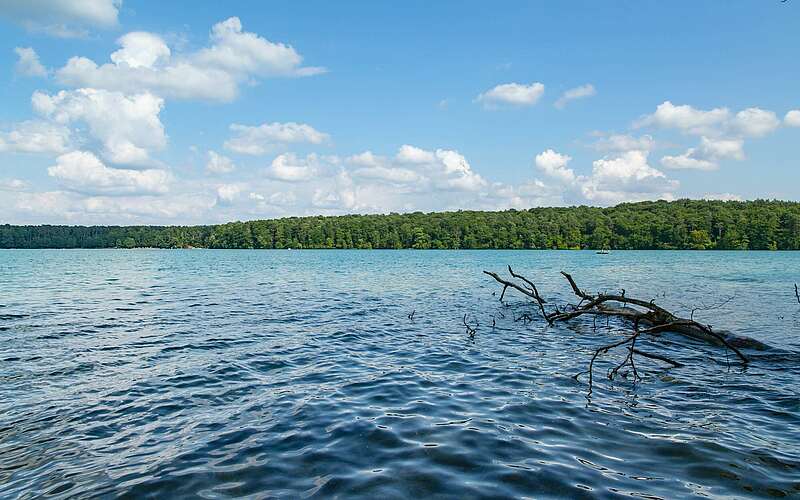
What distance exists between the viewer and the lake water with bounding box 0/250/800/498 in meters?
6.75

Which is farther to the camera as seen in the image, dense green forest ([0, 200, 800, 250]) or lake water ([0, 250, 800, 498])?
dense green forest ([0, 200, 800, 250])

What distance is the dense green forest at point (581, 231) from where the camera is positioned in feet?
450

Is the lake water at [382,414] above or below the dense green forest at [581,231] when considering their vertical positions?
below

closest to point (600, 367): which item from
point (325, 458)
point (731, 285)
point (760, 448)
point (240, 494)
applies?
point (760, 448)

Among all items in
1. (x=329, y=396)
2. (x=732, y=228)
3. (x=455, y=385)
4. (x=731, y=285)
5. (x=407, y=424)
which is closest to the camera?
(x=407, y=424)

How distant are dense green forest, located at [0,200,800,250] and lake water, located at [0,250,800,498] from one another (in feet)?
467

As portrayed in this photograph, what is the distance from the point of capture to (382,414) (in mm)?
9531

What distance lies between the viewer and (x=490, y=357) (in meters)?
14.8

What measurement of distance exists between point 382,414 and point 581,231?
175 meters

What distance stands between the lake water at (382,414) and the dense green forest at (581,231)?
142 metres

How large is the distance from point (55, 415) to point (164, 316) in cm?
1474

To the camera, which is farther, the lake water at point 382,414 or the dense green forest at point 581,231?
the dense green forest at point 581,231

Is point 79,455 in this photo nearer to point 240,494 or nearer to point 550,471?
point 240,494

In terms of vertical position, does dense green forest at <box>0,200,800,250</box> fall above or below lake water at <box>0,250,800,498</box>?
above
